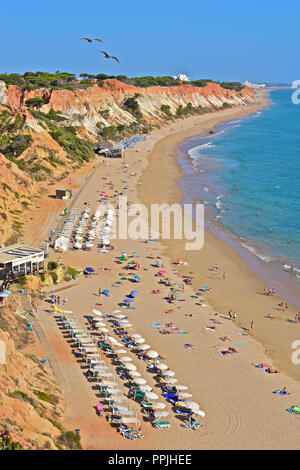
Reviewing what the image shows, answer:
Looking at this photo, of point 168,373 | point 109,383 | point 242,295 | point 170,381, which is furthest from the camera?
point 242,295

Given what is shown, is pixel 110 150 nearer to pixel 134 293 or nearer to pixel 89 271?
pixel 89 271

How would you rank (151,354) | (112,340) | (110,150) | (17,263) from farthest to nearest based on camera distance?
(110,150)
(17,263)
(112,340)
(151,354)

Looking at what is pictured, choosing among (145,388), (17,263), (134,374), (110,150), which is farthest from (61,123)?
(145,388)

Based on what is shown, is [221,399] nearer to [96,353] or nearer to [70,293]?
[96,353]

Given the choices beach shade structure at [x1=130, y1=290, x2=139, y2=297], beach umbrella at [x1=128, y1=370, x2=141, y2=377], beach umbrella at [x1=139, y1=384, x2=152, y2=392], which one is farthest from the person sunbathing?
beach shade structure at [x1=130, y1=290, x2=139, y2=297]

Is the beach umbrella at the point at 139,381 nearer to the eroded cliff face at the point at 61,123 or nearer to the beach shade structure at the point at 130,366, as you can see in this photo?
the beach shade structure at the point at 130,366

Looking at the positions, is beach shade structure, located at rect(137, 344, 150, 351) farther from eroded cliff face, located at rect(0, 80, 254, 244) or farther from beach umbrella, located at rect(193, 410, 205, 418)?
eroded cliff face, located at rect(0, 80, 254, 244)

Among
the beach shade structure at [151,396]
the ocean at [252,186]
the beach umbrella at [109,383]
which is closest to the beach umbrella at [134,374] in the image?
the beach umbrella at [109,383]

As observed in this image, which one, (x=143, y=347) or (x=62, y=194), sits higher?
(x=62, y=194)

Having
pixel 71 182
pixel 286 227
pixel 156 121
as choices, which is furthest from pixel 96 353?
pixel 156 121
